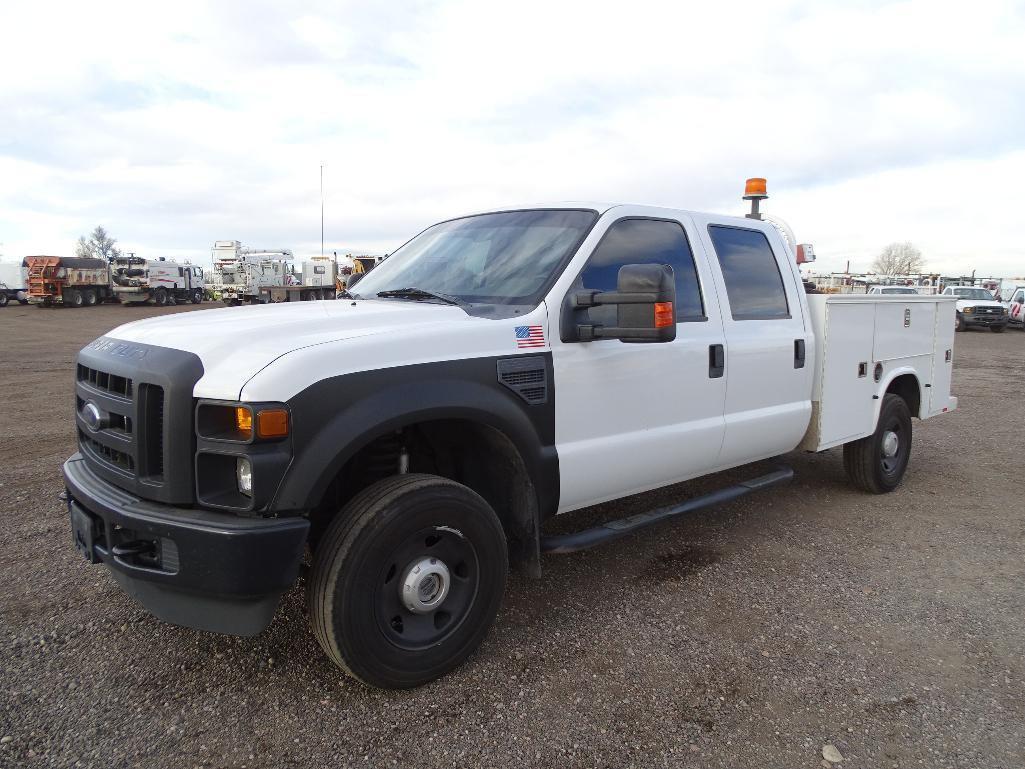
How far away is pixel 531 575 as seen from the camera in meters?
3.23

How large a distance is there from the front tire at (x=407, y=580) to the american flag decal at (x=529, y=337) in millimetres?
654

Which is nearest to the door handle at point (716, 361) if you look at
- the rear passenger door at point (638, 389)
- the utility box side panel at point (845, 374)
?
the rear passenger door at point (638, 389)

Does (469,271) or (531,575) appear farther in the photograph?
(469,271)

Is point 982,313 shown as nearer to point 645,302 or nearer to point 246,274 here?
point 645,302

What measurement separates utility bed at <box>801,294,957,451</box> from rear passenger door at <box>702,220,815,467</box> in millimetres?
129

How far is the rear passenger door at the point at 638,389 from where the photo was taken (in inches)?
127

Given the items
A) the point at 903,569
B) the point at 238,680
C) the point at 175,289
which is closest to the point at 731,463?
the point at 903,569

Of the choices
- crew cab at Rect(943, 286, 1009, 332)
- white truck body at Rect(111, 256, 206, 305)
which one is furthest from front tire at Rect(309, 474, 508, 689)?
white truck body at Rect(111, 256, 206, 305)

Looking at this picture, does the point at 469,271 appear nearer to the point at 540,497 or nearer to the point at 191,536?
the point at 540,497

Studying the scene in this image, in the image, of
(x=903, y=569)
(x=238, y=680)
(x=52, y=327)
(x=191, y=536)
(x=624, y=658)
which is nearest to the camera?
(x=191, y=536)

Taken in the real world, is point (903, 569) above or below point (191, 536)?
below

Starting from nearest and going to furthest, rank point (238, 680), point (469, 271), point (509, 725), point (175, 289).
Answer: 1. point (509, 725)
2. point (238, 680)
3. point (469, 271)
4. point (175, 289)

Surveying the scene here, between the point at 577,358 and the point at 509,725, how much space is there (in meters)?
1.49

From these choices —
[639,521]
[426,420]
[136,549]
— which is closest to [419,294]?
[426,420]
